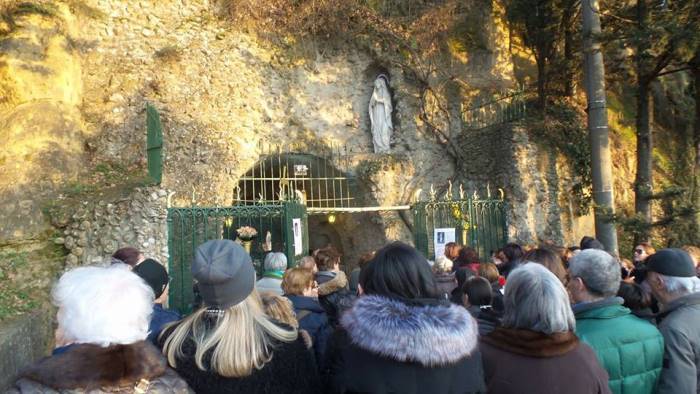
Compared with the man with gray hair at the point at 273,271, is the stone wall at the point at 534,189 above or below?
above

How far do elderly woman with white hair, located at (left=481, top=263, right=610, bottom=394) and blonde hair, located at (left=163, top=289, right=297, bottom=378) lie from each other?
0.94 m

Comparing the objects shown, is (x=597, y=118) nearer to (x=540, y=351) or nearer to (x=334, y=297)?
(x=334, y=297)

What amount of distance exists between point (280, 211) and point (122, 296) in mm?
5854

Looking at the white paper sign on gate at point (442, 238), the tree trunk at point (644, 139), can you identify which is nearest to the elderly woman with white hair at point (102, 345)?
the white paper sign on gate at point (442, 238)

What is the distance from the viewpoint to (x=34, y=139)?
8773mm

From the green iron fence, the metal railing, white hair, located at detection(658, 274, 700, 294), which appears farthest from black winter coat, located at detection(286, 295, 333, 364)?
the metal railing

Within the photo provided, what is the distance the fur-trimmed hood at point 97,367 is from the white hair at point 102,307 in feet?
0.12

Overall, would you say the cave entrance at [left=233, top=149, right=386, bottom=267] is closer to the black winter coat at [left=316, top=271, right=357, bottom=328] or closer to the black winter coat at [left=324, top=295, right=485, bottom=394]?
the black winter coat at [left=316, top=271, right=357, bottom=328]

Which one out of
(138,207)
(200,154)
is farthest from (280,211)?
(200,154)

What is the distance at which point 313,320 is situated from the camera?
3.39 m

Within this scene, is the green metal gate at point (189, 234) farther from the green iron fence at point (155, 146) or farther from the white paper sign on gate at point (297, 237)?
the green iron fence at point (155, 146)

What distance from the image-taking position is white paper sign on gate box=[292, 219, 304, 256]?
7.96m

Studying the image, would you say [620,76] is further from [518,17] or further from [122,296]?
[122,296]

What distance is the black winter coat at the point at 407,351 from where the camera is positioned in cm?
197
